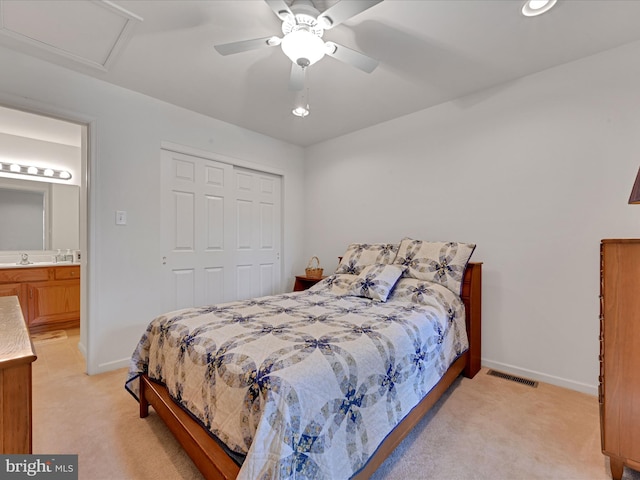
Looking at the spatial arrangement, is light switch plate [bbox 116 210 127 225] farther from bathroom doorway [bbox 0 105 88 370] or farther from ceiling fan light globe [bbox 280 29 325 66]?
ceiling fan light globe [bbox 280 29 325 66]

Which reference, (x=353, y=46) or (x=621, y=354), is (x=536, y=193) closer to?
(x=621, y=354)

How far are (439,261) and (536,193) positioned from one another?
0.94m

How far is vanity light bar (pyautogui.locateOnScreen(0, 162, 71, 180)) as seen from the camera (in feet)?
12.0

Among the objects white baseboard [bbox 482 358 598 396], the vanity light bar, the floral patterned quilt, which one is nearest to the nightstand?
the floral patterned quilt

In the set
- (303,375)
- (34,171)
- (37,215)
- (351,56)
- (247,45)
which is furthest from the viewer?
(37,215)

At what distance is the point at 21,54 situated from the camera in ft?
6.92

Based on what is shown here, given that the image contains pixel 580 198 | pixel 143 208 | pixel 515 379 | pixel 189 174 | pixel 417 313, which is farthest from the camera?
pixel 189 174

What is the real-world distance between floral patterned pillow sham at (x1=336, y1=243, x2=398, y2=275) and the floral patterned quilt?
73 centimetres

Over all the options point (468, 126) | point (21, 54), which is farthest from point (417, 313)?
point (21, 54)

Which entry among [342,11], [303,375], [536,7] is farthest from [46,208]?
[536,7]

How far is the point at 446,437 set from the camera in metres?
1.66

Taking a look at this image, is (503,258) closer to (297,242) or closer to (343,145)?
(343,145)

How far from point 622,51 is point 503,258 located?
5.38ft

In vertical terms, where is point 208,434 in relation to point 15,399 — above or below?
below
